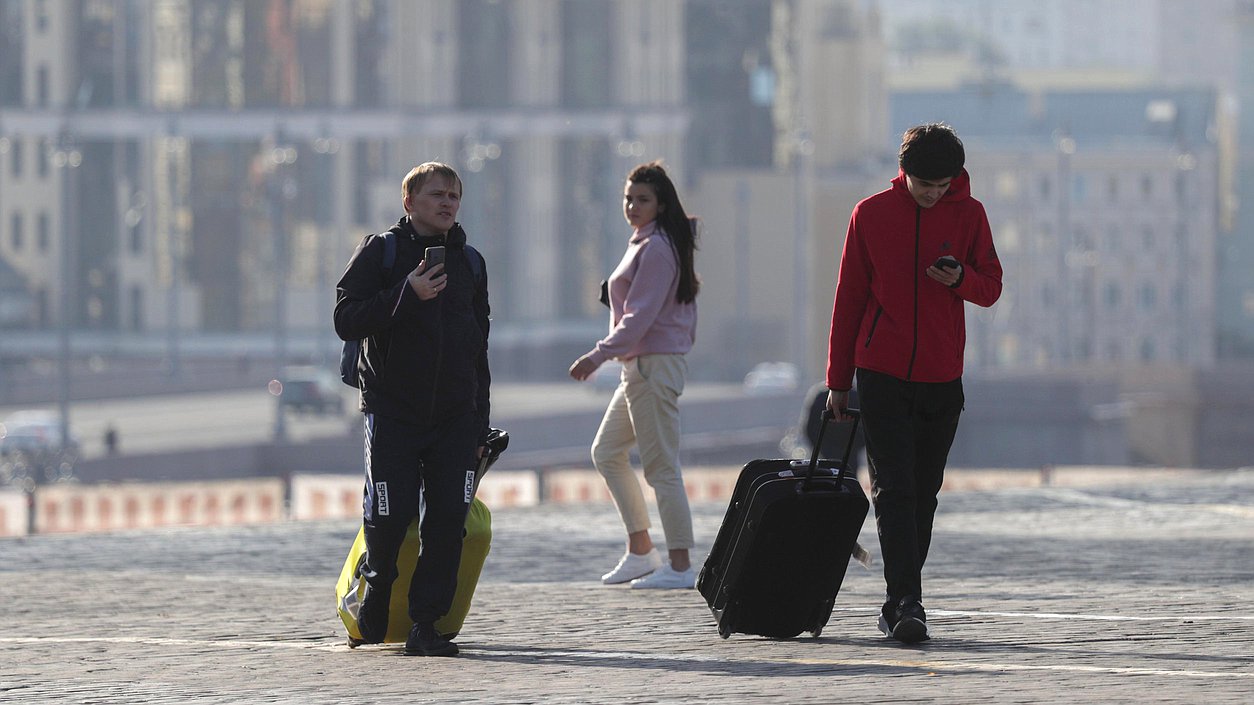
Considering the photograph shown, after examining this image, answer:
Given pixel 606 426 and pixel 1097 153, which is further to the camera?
pixel 1097 153

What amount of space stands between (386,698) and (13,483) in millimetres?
40288

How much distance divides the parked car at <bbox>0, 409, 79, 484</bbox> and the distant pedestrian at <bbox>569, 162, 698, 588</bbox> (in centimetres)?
3258

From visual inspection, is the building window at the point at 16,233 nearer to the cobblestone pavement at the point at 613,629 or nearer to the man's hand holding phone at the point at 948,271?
the cobblestone pavement at the point at 613,629

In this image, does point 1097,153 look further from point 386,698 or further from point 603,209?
point 386,698

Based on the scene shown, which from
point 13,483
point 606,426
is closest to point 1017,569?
point 606,426

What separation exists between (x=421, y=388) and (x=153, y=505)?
80.8 ft

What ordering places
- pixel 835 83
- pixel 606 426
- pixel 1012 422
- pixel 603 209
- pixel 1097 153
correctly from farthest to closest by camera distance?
1. pixel 1097 153
2. pixel 835 83
3. pixel 603 209
4. pixel 1012 422
5. pixel 606 426

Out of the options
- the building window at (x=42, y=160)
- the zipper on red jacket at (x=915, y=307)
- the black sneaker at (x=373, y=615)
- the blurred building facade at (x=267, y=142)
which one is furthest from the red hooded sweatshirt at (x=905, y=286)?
the building window at (x=42, y=160)

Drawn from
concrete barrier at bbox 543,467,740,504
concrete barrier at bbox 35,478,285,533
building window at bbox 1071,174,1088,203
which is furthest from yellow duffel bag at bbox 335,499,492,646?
building window at bbox 1071,174,1088,203

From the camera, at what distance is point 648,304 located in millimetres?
9742

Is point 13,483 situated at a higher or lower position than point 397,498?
lower

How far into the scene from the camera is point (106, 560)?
39.3 ft

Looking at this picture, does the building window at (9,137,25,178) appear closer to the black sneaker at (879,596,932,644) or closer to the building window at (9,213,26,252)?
the building window at (9,213,26,252)

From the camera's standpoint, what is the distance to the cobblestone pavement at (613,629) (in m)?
6.86
